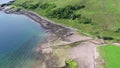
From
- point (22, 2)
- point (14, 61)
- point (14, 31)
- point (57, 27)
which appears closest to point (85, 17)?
point (57, 27)

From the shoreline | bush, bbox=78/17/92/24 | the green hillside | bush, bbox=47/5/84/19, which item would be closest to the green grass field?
the shoreline

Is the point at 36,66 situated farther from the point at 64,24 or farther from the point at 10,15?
the point at 10,15

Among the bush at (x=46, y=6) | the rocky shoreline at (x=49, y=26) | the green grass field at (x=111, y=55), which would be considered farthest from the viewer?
the bush at (x=46, y=6)

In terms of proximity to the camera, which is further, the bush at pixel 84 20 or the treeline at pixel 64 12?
the treeline at pixel 64 12

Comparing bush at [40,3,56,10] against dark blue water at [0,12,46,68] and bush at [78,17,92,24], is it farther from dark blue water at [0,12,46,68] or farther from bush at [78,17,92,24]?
bush at [78,17,92,24]

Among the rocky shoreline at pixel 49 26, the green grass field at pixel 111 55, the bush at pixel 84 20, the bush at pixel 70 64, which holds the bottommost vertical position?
the rocky shoreline at pixel 49 26

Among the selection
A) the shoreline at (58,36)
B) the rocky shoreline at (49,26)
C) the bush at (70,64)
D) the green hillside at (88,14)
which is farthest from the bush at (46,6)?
the bush at (70,64)

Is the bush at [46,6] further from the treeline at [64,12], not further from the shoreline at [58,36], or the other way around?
the shoreline at [58,36]

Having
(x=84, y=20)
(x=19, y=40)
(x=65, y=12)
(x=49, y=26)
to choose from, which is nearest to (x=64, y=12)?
(x=65, y=12)
